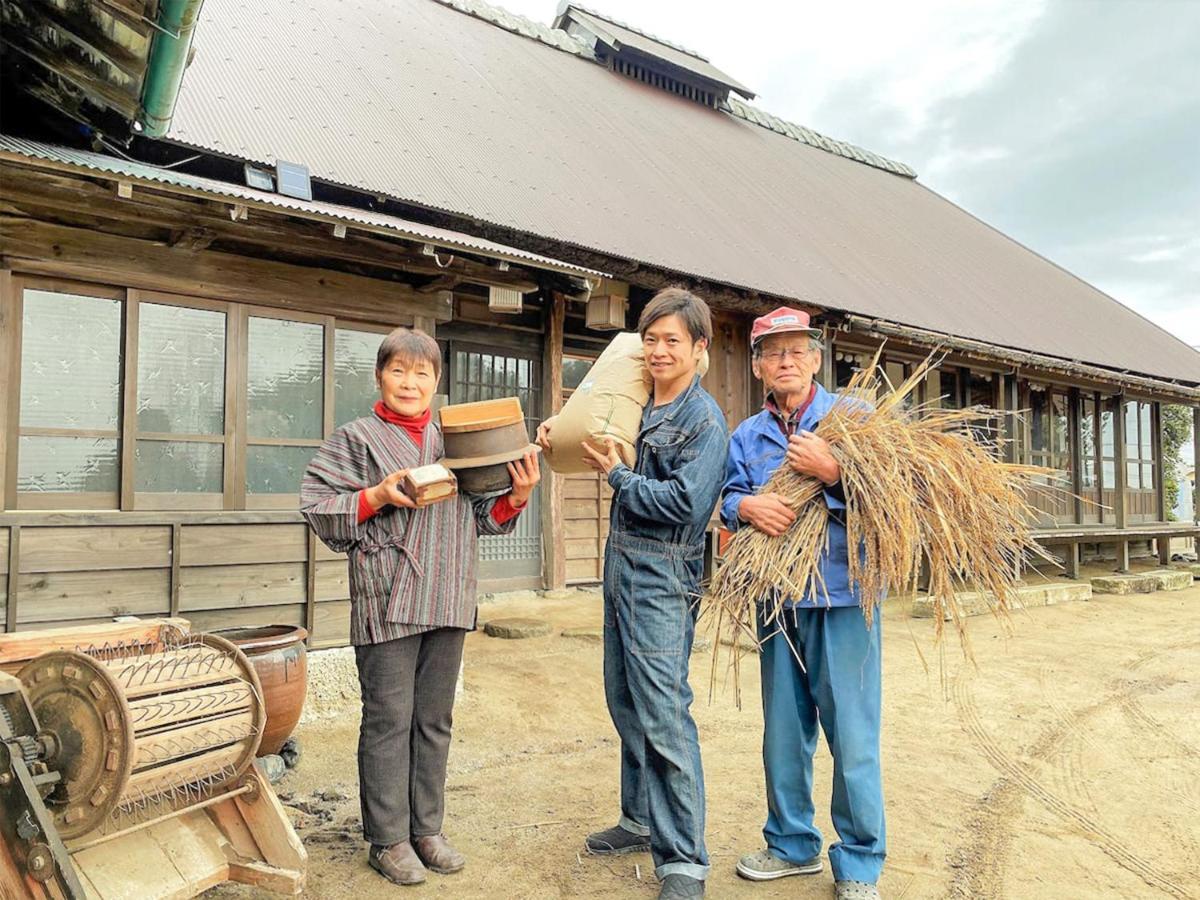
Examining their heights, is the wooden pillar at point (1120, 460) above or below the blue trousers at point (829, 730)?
above

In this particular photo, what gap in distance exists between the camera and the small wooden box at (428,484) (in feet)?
7.71

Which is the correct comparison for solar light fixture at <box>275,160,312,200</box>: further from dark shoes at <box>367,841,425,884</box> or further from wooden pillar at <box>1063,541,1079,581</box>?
wooden pillar at <box>1063,541,1079,581</box>

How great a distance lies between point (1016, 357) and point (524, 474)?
907cm

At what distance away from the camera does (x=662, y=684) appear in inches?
94.4

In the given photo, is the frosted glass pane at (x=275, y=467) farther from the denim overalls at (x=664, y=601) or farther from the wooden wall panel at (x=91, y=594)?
the denim overalls at (x=664, y=601)

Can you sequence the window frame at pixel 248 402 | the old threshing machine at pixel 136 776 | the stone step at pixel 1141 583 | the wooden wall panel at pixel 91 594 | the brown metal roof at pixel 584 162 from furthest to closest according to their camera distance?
the stone step at pixel 1141 583 → the brown metal roof at pixel 584 162 → the window frame at pixel 248 402 → the wooden wall panel at pixel 91 594 → the old threshing machine at pixel 136 776

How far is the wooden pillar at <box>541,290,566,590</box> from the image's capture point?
7602 millimetres

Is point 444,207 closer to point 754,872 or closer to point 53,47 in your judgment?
point 53,47

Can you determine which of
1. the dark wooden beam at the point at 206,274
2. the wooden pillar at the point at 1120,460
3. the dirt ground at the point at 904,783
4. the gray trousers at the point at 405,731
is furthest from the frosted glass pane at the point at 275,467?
the wooden pillar at the point at 1120,460

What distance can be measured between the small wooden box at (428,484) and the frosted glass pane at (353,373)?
8.55ft

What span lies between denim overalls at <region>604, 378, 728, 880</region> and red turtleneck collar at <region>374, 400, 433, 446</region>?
687 millimetres

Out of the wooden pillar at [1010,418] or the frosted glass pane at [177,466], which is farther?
the wooden pillar at [1010,418]

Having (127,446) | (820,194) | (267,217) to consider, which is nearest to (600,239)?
(267,217)

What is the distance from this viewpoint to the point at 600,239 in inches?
277
